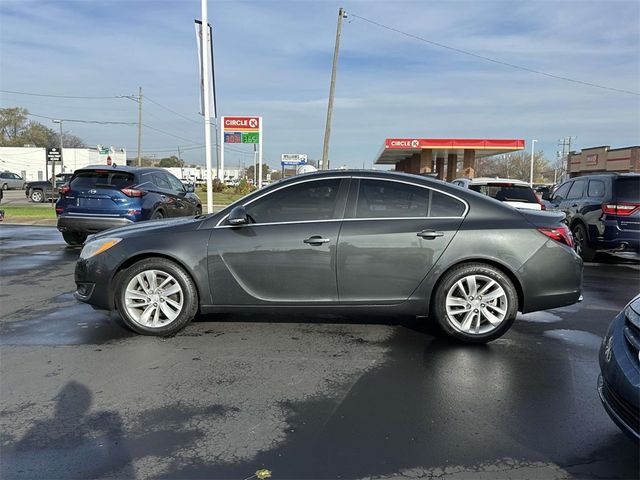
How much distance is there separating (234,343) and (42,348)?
177cm

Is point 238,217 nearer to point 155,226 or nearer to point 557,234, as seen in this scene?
point 155,226

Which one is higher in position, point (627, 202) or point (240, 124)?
point (240, 124)

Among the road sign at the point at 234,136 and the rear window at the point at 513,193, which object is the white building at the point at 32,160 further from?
the rear window at the point at 513,193

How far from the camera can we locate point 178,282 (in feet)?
15.9

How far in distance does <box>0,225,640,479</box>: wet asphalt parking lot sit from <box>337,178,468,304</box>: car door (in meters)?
0.52

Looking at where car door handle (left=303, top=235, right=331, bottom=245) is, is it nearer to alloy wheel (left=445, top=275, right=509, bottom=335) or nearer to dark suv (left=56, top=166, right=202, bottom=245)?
alloy wheel (left=445, top=275, right=509, bottom=335)

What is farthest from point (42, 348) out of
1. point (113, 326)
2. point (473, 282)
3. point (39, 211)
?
point (39, 211)

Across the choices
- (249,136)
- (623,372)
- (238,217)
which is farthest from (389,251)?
(249,136)

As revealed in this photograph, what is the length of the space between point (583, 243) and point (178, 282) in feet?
27.5

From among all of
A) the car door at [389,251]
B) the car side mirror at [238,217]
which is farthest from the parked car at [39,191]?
the car door at [389,251]

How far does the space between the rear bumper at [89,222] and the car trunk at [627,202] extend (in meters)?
8.98

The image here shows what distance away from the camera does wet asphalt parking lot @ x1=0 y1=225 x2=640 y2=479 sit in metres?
2.83

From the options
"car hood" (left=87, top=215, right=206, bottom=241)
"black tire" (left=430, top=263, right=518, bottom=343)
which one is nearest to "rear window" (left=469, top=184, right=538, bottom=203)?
"black tire" (left=430, top=263, right=518, bottom=343)

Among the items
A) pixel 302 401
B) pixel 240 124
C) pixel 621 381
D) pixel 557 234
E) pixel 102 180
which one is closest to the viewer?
pixel 621 381
